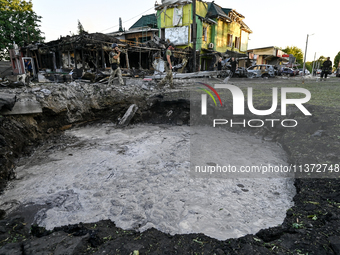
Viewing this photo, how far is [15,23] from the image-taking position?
23094mm

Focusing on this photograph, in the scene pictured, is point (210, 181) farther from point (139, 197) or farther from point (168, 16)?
point (168, 16)

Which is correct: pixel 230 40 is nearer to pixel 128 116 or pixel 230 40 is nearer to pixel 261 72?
pixel 261 72

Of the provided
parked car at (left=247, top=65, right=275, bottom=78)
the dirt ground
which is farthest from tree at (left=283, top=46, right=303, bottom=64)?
the dirt ground

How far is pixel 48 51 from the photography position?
672 inches

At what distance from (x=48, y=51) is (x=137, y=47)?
7792 millimetres

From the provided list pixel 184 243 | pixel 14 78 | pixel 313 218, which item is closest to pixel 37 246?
pixel 184 243

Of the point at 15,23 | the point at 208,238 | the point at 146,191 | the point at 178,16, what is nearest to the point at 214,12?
the point at 178,16

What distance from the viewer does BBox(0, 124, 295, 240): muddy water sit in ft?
9.75

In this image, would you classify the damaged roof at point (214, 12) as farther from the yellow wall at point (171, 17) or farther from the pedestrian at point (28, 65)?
the pedestrian at point (28, 65)

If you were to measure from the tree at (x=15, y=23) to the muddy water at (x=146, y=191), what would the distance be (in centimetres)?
2339

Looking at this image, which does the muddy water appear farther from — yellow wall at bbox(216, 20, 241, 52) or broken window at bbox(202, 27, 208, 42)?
yellow wall at bbox(216, 20, 241, 52)

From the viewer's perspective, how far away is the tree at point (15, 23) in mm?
22125

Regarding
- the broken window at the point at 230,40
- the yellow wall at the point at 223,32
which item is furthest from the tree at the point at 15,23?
the broken window at the point at 230,40

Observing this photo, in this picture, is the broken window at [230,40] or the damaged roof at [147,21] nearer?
the damaged roof at [147,21]
